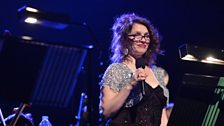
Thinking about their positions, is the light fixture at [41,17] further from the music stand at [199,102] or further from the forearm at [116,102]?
the music stand at [199,102]

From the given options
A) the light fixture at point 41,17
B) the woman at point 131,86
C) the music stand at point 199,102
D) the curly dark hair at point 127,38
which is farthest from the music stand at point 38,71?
the light fixture at point 41,17

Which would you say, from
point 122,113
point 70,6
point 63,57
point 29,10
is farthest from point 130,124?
point 70,6

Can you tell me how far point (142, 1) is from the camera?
5.03 m

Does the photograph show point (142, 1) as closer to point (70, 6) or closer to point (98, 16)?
point (98, 16)

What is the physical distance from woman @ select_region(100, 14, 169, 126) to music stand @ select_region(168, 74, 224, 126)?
0.60 m

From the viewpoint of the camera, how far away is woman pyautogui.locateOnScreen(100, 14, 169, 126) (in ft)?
6.87

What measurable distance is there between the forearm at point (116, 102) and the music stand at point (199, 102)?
0.62 metres

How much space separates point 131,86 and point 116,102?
0.12m

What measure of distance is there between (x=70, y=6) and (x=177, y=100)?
3625 mm

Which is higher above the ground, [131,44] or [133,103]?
[131,44]


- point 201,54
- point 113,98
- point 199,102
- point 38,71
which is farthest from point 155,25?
point 38,71

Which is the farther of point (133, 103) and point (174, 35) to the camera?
point (174, 35)

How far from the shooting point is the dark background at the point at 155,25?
485 centimetres

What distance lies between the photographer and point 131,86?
6.51ft
